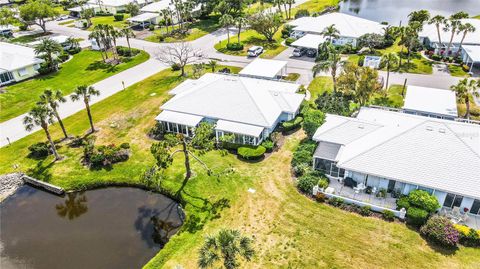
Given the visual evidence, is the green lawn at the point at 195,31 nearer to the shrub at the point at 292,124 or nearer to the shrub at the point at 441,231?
the shrub at the point at 292,124

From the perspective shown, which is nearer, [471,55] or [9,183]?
[9,183]

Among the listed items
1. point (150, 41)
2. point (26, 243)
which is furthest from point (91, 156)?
point (150, 41)

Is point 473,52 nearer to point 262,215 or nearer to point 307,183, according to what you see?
point 307,183

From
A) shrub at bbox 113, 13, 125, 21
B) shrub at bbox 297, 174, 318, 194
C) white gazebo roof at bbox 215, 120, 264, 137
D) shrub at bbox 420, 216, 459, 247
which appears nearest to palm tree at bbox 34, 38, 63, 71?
shrub at bbox 113, 13, 125, 21

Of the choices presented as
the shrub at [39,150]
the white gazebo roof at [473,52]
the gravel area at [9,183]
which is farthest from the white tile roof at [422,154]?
the gravel area at [9,183]

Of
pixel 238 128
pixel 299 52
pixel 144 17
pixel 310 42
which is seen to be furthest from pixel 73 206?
pixel 144 17

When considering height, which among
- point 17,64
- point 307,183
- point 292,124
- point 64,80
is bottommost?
point 307,183
